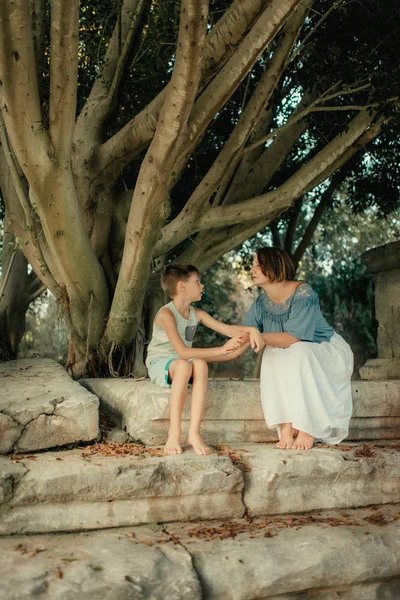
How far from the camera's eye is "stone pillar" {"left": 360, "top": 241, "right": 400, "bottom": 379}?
6188mm

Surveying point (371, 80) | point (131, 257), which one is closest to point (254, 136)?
point (371, 80)

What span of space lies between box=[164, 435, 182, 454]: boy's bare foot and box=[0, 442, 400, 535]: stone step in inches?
2.9

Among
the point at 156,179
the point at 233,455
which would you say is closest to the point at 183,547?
the point at 233,455

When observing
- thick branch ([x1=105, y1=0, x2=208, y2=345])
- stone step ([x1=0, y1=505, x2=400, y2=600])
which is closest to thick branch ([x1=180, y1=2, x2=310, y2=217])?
thick branch ([x1=105, y1=0, x2=208, y2=345])

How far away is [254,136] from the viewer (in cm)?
708

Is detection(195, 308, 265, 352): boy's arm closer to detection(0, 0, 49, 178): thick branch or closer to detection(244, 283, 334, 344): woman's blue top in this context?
A: detection(244, 283, 334, 344): woman's blue top

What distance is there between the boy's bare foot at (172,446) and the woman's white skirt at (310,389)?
0.75m

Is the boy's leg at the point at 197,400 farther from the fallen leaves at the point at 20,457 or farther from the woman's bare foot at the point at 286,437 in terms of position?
the fallen leaves at the point at 20,457

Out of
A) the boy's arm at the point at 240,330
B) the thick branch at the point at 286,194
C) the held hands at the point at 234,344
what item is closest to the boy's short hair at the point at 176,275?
Result: the boy's arm at the point at 240,330

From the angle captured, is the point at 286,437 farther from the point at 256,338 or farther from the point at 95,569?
the point at 95,569

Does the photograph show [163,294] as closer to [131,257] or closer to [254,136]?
[131,257]

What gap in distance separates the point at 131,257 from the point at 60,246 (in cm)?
61

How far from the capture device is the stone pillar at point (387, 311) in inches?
244

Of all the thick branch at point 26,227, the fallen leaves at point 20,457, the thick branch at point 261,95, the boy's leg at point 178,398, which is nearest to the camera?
the fallen leaves at point 20,457
